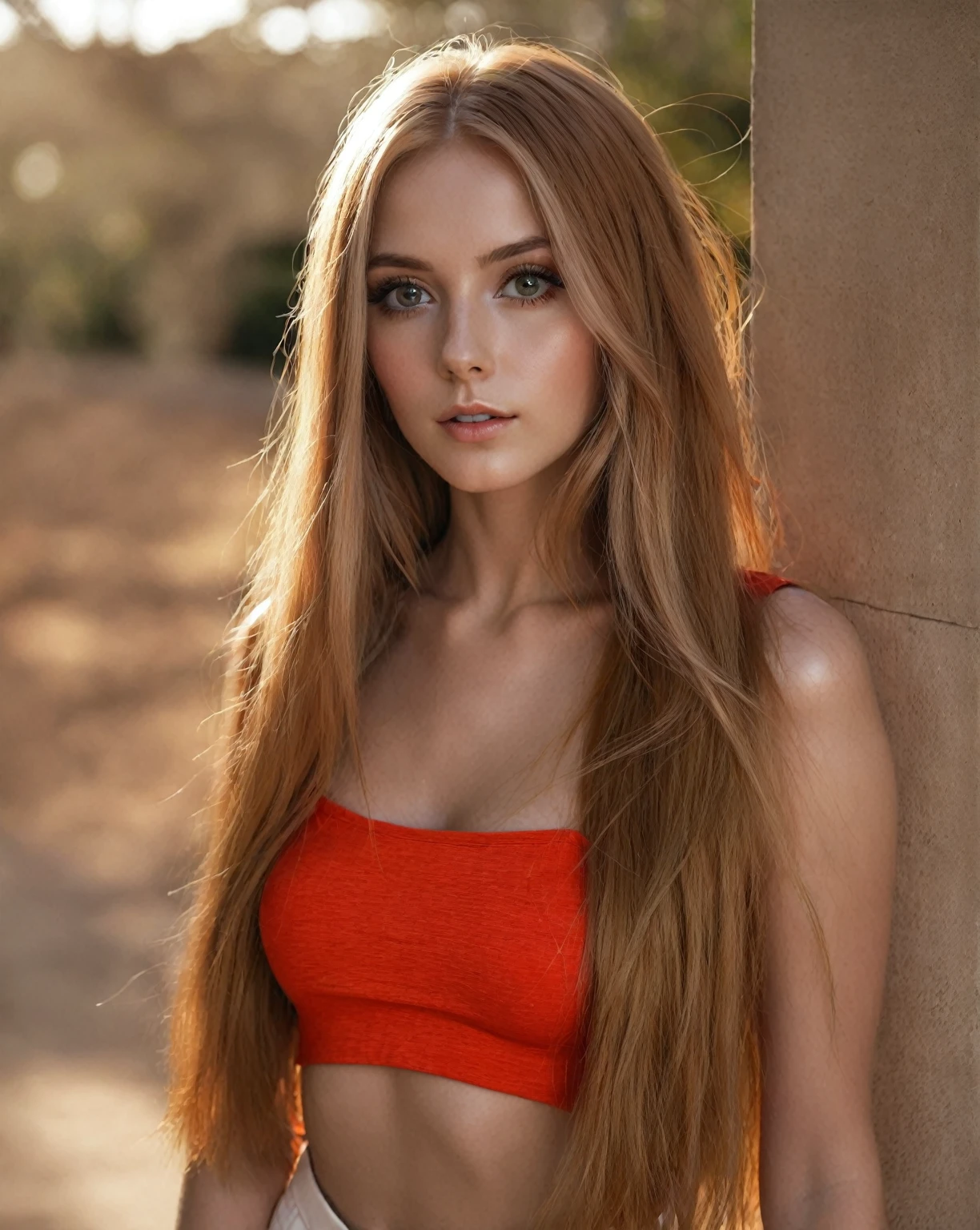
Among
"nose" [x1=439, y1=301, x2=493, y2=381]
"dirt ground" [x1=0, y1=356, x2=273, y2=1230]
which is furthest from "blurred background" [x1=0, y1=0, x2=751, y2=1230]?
"nose" [x1=439, y1=301, x2=493, y2=381]

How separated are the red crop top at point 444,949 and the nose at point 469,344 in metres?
0.42

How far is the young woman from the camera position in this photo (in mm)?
1668

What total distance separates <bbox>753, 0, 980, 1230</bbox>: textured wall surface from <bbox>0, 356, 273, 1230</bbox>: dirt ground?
38.1 inches

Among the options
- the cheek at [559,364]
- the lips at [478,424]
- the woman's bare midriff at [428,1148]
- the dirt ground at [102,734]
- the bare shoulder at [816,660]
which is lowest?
the dirt ground at [102,734]

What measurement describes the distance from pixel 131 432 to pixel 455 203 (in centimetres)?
1178

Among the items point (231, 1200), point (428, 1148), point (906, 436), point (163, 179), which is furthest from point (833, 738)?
point (163, 179)

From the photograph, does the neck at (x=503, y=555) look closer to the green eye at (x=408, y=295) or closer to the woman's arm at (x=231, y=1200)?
the green eye at (x=408, y=295)

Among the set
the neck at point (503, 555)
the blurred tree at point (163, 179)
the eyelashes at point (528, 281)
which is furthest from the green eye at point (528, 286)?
the blurred tree at point (163, 179)

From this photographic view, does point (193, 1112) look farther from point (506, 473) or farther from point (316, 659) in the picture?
point (506, 473)

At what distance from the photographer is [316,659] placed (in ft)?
6.67

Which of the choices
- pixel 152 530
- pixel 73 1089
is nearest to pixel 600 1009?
pixel 73 1089

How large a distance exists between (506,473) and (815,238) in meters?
0.49

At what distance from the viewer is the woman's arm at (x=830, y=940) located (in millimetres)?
1646

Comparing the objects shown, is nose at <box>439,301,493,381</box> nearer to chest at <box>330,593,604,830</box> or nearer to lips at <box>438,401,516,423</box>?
lips at <box>438,401,516,423</box>
